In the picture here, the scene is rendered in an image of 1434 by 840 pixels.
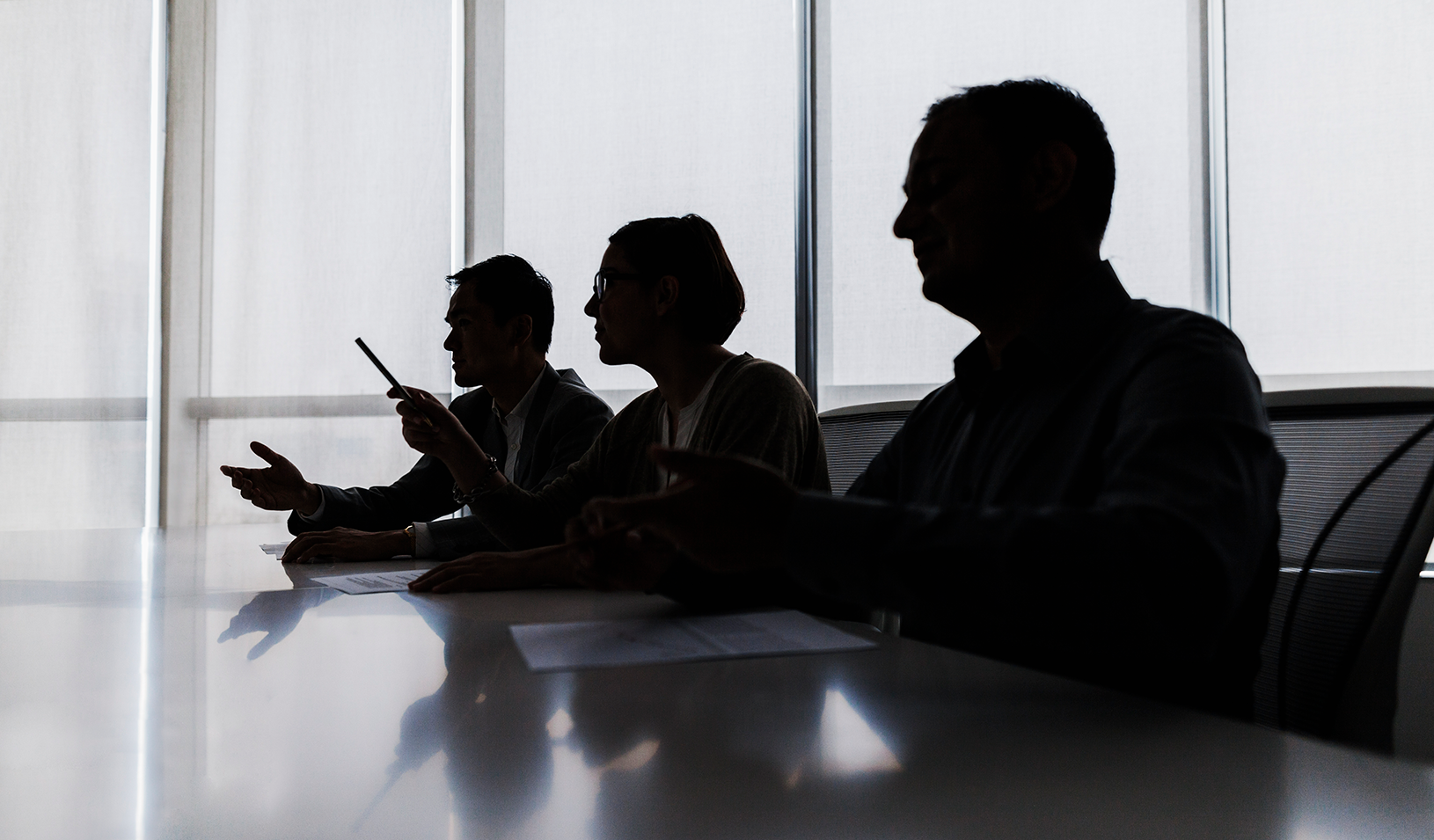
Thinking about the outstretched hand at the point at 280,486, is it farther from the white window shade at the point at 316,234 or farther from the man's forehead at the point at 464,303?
the white window shade at the point at 316,234

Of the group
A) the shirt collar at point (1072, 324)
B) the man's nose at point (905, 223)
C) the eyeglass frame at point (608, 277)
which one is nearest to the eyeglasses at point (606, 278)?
the eyeglass frame at point (608, 277)

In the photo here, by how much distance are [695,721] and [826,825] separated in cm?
20

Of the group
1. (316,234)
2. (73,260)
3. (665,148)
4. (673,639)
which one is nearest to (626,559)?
(673,639)

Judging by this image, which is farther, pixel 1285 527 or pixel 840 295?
pixel 840 295

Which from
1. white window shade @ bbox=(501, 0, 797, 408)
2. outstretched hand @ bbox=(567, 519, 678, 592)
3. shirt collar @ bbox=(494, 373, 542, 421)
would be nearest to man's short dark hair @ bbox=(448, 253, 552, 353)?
shirt collar @ bbox=(494, 373, 542, 421)

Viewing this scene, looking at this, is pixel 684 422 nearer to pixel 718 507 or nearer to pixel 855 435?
pixel 855 435

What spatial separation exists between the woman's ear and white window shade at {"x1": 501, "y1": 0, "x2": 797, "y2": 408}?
7.38ft

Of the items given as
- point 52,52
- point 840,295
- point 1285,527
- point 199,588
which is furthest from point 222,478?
point 1285,527

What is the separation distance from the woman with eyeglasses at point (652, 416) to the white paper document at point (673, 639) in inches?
13.0

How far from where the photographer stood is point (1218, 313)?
3.91m

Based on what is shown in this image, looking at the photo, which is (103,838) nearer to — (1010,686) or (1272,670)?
(1010,686)

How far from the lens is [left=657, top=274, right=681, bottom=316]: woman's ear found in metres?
1.85

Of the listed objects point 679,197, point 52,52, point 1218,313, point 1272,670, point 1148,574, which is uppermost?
point 52,52

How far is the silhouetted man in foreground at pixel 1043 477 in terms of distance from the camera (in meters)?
0.70
